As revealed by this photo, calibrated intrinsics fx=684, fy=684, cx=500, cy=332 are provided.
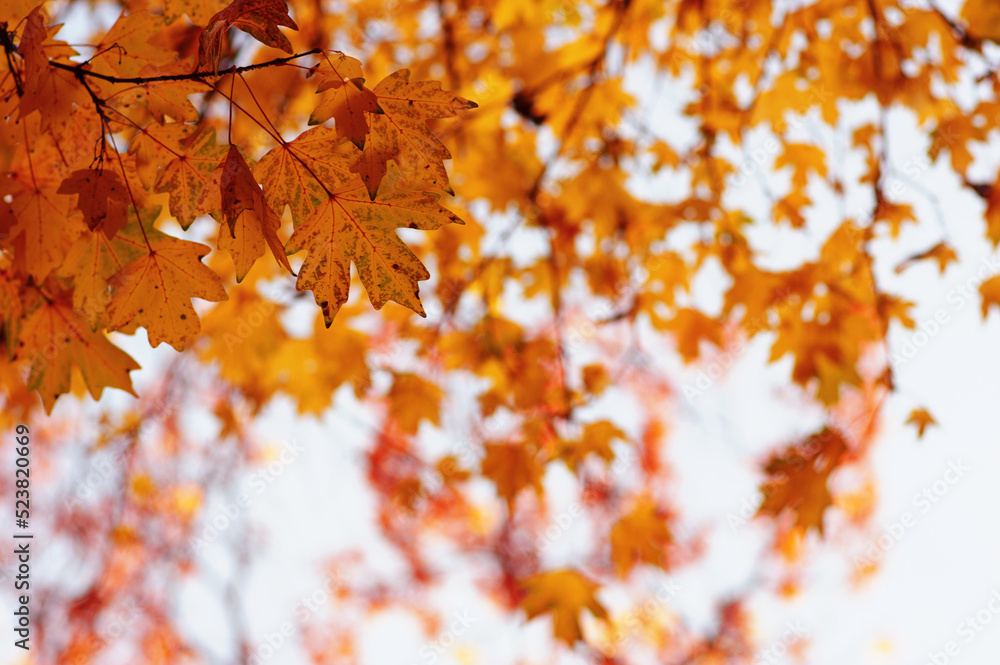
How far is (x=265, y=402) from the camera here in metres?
2.62

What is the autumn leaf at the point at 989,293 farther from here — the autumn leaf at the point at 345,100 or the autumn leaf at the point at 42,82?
the autumn leaf at the point at 42,82

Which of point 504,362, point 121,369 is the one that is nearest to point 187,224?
point 121,369

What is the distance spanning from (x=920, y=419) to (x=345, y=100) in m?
1.84

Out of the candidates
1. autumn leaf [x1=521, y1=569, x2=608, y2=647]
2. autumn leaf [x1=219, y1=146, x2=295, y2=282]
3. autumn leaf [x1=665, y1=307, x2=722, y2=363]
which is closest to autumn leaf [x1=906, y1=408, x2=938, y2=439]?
autumn leaf [x1=665, y1=307, x2=722, y2=363]

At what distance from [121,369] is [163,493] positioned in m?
4.00

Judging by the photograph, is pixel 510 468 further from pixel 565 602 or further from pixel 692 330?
pixel 692 330

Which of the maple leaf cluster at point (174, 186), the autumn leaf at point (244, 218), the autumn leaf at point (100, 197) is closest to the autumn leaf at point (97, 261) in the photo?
the maple leaf cluster at point (174, 186)

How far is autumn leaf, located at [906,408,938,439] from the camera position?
6.32 ft

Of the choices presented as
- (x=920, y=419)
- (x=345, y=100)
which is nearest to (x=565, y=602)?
(x=920, y=419)

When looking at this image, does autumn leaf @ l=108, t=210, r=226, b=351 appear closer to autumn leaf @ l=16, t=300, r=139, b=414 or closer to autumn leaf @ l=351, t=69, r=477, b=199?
autumn leaf @ l=16, t=300, r=139, b=414

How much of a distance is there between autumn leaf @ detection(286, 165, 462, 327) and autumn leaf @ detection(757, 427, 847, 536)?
4.71ft

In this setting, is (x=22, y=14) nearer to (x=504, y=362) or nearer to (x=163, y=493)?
(x=504, y=362)

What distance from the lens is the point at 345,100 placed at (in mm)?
849

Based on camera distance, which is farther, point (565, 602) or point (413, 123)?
point (565, 602)
